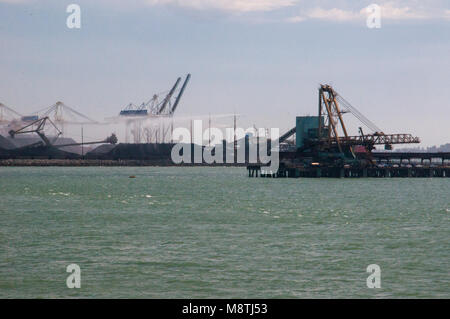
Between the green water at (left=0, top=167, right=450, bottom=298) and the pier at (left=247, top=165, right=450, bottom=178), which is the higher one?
the pier at (left=247, top=165, right=450, bottom=178)

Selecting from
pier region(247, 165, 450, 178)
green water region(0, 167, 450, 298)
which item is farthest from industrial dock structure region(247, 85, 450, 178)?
green water region(0, 167, 450, 298)

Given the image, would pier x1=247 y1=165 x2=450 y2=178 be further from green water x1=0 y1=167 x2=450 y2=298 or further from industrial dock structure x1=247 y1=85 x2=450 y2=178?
green water x1=0 y1=167 x2=450 y2=298

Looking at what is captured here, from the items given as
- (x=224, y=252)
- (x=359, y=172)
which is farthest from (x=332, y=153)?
(x=224, y=252)

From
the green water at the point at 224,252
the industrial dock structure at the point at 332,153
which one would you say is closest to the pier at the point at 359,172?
the industrial dock structure at the point at 332,153

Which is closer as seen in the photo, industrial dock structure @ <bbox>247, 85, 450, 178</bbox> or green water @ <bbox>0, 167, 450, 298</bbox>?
green water @ <bbox>0, 167, 450, 298</bbox>

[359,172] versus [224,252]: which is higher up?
[359,172]

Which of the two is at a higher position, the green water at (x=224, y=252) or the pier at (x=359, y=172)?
the pier at (x=359, y=172)

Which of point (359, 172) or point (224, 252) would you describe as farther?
point (359, 172)

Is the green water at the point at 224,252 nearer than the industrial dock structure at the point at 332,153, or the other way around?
the green water at the point at 224,252

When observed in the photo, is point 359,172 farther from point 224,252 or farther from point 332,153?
point 224,252

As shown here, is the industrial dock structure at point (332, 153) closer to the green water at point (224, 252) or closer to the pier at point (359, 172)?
the pier at point (359, 172)

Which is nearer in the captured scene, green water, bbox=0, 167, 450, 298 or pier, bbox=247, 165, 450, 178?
green water, bbox=0, 167, 450, 298
